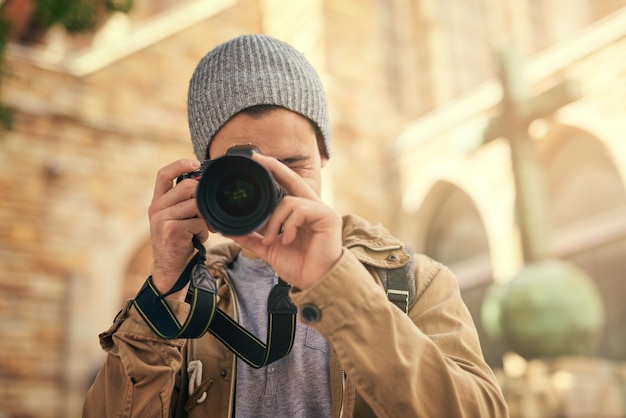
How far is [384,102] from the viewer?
28.9 feet

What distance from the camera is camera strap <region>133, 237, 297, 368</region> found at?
127 centimetres

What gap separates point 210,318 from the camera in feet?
4.21

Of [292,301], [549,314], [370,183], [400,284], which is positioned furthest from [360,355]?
[370,183]

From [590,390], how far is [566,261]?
106 inches

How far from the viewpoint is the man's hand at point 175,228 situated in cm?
131

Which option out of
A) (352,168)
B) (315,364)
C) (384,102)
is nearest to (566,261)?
(352,168)

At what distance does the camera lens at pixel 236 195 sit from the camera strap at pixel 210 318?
0.58 feet

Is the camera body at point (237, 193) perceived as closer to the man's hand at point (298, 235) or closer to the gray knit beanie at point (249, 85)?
the man's hand at point (298, 235)

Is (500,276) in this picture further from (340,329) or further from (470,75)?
(340,329)

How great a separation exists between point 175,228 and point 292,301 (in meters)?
0.28

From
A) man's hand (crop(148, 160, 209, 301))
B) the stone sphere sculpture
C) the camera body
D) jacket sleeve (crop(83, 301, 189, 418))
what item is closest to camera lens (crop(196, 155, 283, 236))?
the camera body

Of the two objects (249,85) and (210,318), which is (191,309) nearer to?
(210,318)

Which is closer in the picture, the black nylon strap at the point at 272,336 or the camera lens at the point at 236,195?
the camera lens at the point at 236,195

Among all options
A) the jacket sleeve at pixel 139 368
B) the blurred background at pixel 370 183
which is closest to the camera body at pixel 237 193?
the jacket sleeve at pixel 139 368
